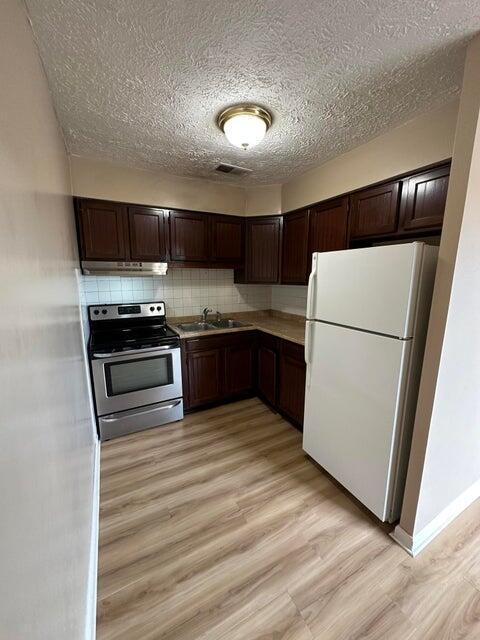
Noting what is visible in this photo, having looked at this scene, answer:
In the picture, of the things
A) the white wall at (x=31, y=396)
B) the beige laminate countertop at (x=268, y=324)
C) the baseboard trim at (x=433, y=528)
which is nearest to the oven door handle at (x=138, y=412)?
the beige laminate countertop at (x=268, y=324)

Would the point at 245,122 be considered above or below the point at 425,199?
above

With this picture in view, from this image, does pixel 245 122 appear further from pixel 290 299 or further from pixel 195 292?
pixel 290 299

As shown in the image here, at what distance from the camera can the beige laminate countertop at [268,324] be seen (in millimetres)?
2568

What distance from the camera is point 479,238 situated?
4.06 feet

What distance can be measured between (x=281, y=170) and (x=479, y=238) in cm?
181

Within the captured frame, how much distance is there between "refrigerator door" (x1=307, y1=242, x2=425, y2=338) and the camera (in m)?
1.30

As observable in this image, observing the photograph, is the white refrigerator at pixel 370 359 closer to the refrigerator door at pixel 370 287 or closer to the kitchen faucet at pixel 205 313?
the refrigerator door at pixel 370 287

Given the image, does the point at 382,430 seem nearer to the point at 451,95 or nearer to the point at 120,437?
the point at 451,95

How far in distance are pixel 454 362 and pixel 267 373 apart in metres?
1.73

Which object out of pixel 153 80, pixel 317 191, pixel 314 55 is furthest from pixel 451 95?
pixel 153 80

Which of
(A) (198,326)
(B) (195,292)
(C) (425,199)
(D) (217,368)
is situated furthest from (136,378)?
(C) (425,199)

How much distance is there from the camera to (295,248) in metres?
2.77

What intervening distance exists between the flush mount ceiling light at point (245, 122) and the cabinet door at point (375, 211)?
89cm

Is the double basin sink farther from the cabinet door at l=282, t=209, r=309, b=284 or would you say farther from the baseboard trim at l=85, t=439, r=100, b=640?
the baseboard trim at l=85, t=439, r=100, b=640
